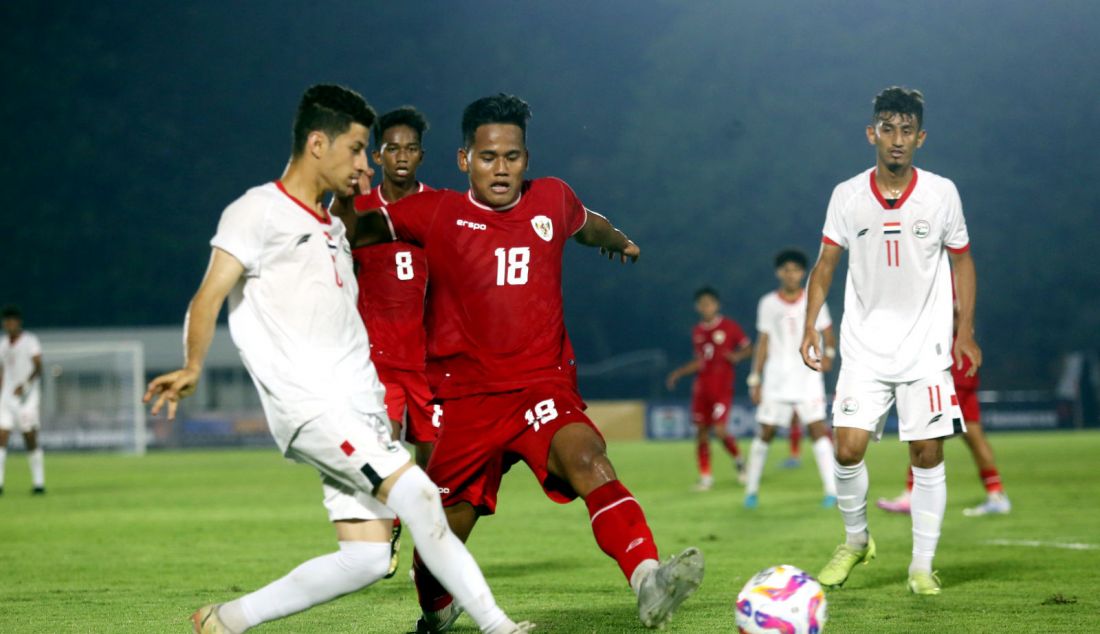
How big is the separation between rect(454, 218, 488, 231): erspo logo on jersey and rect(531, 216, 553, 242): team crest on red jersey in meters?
0.22

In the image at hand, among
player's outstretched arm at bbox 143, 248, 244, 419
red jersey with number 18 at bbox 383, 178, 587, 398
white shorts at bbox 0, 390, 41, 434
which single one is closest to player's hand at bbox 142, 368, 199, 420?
player's outstretched arm at bbox 143, 248, 244, 419

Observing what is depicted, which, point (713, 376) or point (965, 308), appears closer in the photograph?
point (965, 308)

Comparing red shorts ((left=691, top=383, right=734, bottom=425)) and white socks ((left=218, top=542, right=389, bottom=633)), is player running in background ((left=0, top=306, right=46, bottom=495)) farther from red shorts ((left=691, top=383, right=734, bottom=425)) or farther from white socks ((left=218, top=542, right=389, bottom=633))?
white socks ((left=218, top=542, right=389, bottom=633))

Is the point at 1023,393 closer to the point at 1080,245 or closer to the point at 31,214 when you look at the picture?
the point at 1080,245

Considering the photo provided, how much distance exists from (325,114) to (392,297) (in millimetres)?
2980

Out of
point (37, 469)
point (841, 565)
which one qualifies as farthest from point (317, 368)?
point (37, 469)

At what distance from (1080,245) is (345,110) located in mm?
55164

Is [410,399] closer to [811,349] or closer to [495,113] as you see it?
[811,349]

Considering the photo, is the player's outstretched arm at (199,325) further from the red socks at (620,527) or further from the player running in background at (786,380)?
the player running in background at (786,380)

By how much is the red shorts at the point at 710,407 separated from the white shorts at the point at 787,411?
8.52ft

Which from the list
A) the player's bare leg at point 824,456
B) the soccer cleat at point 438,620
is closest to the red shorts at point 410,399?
the soccer cleat at point 438,620

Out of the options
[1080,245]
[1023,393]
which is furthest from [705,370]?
[1080,245]

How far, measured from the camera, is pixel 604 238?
6625 mm

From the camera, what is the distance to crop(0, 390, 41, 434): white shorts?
747 inches
